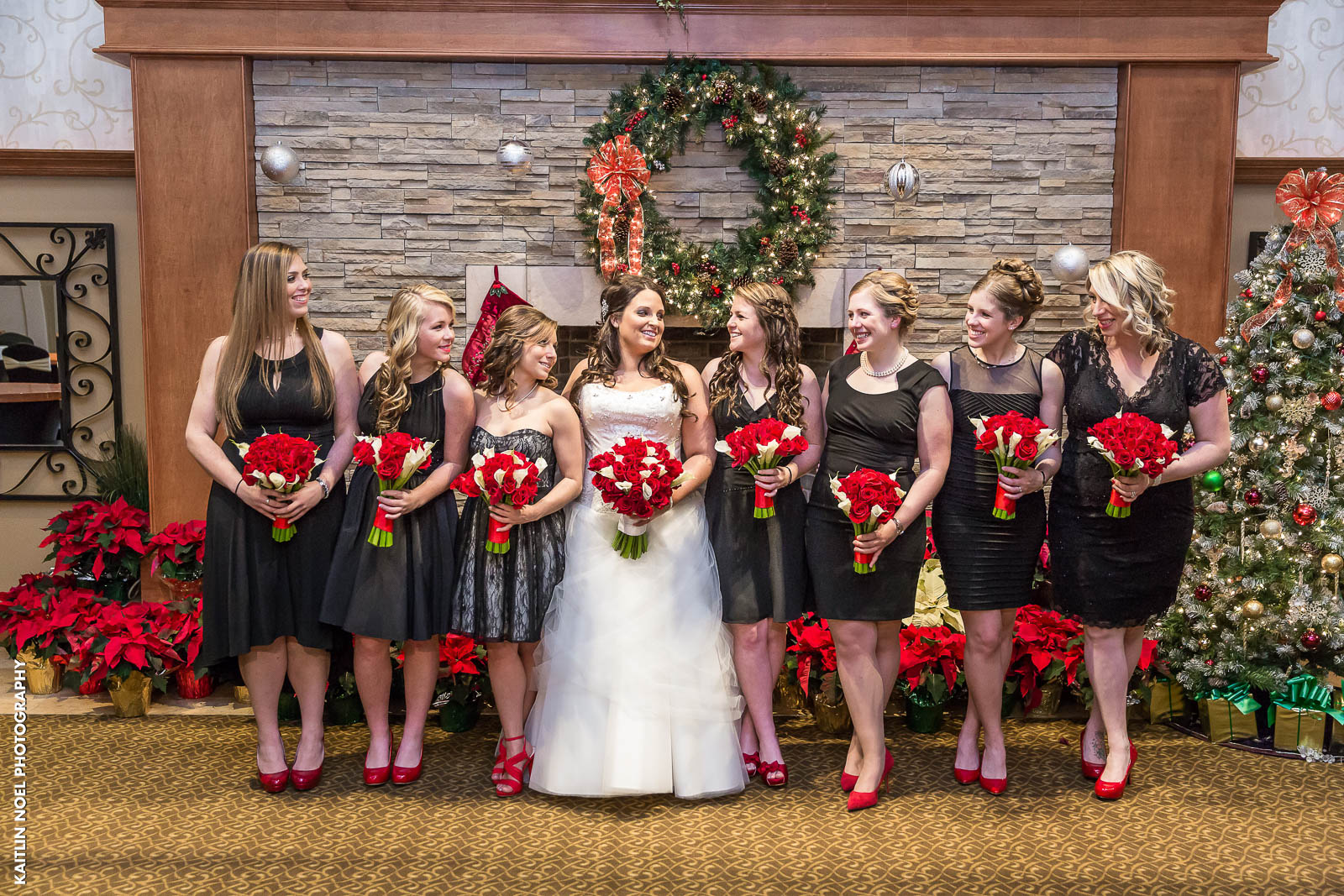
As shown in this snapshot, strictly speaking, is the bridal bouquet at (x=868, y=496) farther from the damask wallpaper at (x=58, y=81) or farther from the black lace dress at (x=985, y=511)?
the damask wallpaper at (x=58, y=81)

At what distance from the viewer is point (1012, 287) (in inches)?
130

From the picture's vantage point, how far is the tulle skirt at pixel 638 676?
131 inches

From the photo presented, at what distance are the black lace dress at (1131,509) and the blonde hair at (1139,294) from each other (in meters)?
0.10

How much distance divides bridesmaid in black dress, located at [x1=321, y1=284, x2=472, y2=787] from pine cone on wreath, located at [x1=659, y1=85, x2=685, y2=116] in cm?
214

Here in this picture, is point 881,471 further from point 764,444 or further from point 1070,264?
point 1070,264

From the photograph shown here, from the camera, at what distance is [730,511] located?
3.51 metres

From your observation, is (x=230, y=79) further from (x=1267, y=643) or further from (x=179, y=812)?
(x=1267, y=643)

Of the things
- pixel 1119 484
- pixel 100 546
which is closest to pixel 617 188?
pixel 1119 484

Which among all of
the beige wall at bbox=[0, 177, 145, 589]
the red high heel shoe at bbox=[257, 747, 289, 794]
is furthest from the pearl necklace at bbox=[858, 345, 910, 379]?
the beige wall at bbox=[0, 177, 145, 589]

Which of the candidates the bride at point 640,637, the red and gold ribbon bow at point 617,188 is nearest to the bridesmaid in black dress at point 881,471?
the bride at point 640,637

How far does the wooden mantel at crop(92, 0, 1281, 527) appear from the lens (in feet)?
16.5

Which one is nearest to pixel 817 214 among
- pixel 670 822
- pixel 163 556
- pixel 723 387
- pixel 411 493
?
pixel 723 387

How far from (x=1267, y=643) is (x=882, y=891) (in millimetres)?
2165

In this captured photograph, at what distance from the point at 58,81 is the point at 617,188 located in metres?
3.20
